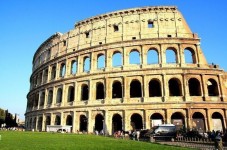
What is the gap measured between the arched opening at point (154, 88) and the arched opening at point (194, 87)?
12.3ft

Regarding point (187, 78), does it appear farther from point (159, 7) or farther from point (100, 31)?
point (100, 31)

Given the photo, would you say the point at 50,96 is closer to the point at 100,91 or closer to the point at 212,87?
the point at 100,91

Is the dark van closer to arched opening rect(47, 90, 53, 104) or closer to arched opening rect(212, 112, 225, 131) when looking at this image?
arched opening rect(212, 112, 225, 131)

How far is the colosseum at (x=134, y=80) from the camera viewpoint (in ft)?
84.6

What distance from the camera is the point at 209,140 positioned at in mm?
17406

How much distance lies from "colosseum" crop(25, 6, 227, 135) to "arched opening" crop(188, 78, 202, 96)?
11cm

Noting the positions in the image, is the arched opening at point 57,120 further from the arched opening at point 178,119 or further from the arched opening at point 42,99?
the arched opening at point 178,119

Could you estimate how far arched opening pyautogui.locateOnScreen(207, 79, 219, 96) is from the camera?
1059 inches

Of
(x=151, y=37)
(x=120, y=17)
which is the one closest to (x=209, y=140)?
(x=151, y=37)

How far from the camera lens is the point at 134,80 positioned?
2753 cm

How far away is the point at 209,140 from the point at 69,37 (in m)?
23.8

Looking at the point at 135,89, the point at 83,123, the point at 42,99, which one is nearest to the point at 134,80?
the point at 135,89

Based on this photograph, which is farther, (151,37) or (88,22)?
(88,22)

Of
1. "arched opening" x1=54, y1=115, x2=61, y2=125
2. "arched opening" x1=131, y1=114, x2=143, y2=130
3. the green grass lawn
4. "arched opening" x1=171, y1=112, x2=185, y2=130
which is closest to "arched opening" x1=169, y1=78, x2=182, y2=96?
"arched opening" x1=171, y1=112, x2=185, y2=130
